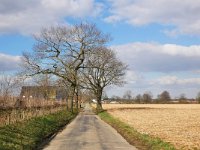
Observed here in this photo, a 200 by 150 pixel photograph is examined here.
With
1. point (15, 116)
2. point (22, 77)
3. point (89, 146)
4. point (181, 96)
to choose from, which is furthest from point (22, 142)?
point (181, 96)

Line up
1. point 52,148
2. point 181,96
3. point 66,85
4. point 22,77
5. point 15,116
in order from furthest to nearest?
point 181,96
point 66,85
point 22,77
point 15,116
point 52,148

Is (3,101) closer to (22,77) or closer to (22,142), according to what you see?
(22,142)

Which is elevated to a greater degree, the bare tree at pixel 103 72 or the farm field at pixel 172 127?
the bare tree at pixel 103 72

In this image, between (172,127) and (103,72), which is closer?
(172,127)

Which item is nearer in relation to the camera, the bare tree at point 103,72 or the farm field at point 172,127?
the farm field at point 172,127

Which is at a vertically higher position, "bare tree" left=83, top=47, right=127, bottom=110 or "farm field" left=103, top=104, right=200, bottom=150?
"bare tree" left=83, top=47, right=127, bottom=110

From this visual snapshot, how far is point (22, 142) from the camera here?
56.7 ft

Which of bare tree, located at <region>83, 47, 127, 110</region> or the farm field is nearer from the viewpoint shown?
the farm field

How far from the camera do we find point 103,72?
2894 inches

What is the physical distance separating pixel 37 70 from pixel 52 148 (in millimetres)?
43765

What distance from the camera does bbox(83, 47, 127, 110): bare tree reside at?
224 feet

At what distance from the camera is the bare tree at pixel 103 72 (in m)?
68.2

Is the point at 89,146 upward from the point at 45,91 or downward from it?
downward

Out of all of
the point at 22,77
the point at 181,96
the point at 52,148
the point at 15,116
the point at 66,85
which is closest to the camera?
the point at 52,148
